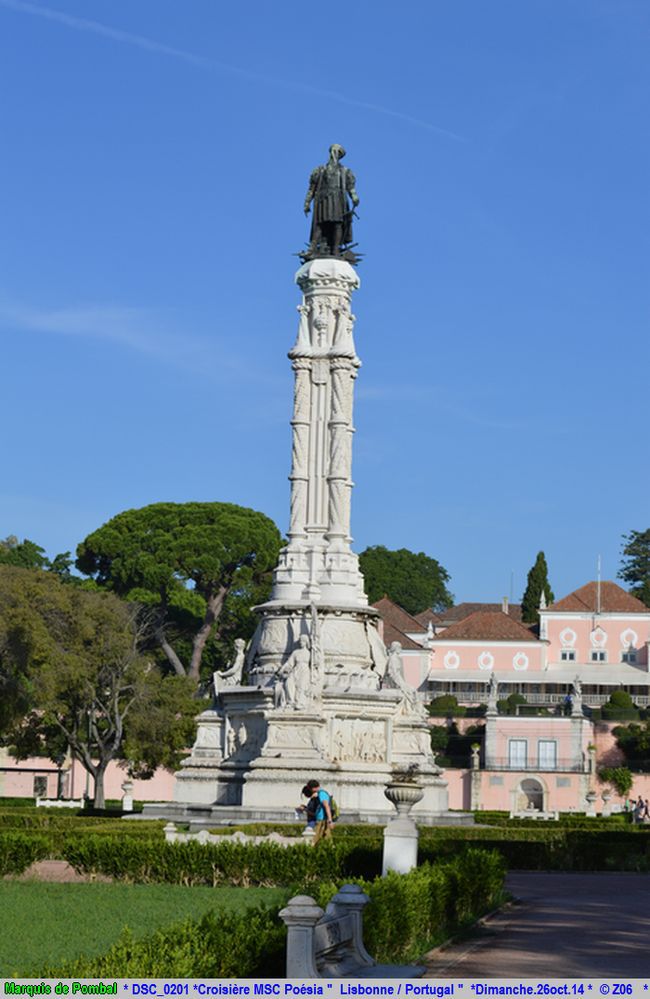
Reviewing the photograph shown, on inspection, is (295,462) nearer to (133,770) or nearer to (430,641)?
(133,770)

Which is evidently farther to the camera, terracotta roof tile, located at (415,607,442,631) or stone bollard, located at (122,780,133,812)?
terracotta roof tile, located at (415,607,442,631)

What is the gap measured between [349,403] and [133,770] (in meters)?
24.7

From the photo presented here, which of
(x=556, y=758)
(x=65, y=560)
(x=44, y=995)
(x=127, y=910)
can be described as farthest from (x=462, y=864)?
(x=65, y=560)

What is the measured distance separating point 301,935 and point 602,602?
8161cm

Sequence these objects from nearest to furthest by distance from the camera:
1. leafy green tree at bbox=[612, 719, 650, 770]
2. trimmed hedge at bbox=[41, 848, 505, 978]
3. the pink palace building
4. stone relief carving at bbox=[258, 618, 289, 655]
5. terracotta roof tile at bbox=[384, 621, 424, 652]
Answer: trimmed hedge at bbox=[41, 848, 505, 978], stone relief carving at bbox=[258, 618, 289, 655], leafy green tree at bbox=[612, 719, 650, 770], the pink palace building, terracotta roof tile at bbox=[384, 621, 424, 652]

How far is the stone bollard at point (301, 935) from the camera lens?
38.7ft

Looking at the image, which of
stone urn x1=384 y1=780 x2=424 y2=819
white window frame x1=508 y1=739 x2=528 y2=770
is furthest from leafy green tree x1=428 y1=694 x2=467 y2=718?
stone urn x1=384 y1=780 x2=424 y2=819

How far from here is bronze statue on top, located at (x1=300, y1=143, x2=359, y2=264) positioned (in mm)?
44938

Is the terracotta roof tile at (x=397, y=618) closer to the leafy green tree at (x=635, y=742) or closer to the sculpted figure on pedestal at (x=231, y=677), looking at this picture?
the leafy green tree at (x=635, y=742)

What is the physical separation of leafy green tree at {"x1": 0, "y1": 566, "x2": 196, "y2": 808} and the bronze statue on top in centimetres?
1595

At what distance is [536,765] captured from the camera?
244 ft

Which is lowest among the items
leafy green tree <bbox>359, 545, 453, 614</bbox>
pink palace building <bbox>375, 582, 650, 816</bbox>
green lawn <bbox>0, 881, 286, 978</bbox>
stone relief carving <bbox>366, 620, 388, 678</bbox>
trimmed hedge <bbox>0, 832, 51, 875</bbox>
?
green lawn <bbox>0, 881, 286, 978</bbox>

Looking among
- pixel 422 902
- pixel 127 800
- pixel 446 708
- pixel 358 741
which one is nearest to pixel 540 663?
pixel 446 708

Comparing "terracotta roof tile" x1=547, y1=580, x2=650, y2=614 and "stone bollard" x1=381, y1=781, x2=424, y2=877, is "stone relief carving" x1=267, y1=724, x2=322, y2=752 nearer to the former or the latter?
"stone bollard" x1=381, y1=781, x2=424, y2=877
